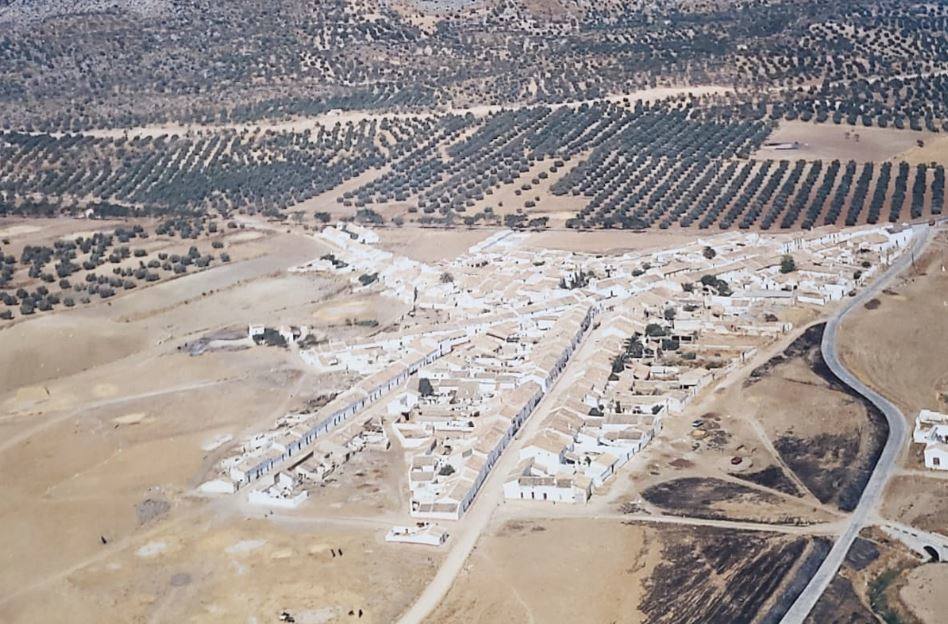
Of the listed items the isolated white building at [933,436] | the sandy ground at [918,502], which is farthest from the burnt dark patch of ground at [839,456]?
the isolated white building at [933,436]

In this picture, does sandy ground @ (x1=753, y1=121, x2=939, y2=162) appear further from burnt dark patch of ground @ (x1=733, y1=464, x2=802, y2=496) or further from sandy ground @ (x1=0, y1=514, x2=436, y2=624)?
sandy ground @ (x1=0, y1=514, x2=436, y2=624)

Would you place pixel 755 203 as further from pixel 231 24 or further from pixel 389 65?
pixel 231 24

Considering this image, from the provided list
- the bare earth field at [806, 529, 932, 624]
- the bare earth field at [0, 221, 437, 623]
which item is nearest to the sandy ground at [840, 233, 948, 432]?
the bare earth field at [806, 529, 932, 624]

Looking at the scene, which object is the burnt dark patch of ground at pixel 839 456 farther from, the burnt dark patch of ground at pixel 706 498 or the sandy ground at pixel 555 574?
the sandy ground at pixel 555 574

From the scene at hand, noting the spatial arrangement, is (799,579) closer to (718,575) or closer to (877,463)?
(718,575)

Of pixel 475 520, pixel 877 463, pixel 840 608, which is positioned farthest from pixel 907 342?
pixel 475 520
